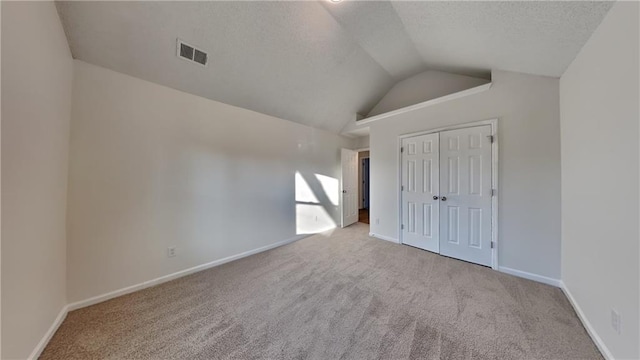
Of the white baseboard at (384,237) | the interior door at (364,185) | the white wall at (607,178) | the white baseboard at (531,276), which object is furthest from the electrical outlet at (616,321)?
the interior door at (364,185)

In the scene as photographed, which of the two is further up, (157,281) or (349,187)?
(349,187)

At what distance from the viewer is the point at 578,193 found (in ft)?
6.10

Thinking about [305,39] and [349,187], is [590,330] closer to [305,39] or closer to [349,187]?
[305,39]

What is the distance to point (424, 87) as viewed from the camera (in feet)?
12.3

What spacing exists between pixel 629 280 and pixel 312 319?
2.05 metres

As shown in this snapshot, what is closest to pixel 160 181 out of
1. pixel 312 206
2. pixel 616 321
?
pixel 312 206

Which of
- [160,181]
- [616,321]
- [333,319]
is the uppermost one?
[160,181]

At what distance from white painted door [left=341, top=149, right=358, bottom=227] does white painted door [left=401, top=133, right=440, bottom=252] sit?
1.61m

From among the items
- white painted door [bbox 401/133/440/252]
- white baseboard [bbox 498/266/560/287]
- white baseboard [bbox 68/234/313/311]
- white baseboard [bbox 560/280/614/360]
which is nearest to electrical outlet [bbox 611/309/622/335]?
white baseboard [bbox 560/280/614/360]

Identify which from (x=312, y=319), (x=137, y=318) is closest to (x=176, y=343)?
(x=137, y=318)

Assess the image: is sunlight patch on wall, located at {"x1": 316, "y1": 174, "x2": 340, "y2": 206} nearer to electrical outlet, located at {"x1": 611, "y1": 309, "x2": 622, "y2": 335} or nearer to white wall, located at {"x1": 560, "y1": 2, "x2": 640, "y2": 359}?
white wall, located at {"x1": 560, "y1": 2, "x2": 640, "y2": 359}

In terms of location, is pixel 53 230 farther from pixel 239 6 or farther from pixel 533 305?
pixel 533 305

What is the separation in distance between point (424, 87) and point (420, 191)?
1901 mm

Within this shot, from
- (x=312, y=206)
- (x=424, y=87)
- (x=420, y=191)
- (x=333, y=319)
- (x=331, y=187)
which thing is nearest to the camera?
(x=333, y=319)
